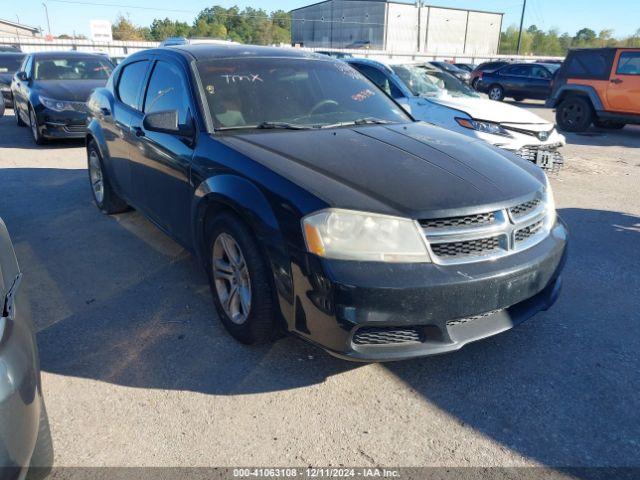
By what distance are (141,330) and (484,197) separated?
2.22 meters

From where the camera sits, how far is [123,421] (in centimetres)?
252

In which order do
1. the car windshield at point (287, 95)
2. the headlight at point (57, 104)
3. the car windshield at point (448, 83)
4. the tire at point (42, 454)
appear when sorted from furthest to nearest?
the headlight at point (57, 104) → the car windshield at point (448, 83) → the car windshield at point (287, 95) → the tire at point (42, 454)

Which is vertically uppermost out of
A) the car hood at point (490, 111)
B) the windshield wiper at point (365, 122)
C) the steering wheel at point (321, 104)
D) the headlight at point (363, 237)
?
the steering wheel at point (321, 104)

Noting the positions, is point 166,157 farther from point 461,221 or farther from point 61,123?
point 61,123

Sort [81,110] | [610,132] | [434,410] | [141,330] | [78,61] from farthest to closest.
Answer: [610,132], [78,61], [81,110], [141,330], [434,410]

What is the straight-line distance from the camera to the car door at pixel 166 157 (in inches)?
136

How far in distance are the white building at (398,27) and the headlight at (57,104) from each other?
6287 centimetres

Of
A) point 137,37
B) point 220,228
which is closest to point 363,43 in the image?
point 137,37

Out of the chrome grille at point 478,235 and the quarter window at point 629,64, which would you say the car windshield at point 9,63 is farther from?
the chrome grille at point 478,235

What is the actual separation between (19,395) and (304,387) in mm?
1452

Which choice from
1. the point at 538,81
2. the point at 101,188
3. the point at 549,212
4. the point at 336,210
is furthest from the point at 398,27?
the point at 336,210

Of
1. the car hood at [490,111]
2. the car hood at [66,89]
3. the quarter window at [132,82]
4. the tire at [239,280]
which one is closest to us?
the tire at [239,280]

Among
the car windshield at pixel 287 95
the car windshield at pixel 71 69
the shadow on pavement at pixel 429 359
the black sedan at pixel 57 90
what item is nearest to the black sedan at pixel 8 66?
the black sedan at pixel 57 90

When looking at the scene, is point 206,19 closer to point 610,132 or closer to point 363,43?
point 363,43
